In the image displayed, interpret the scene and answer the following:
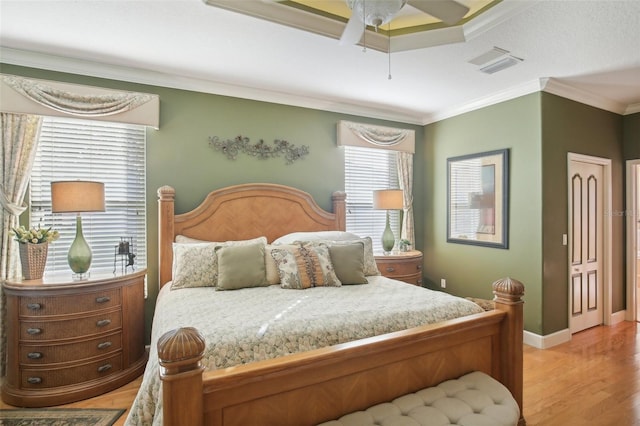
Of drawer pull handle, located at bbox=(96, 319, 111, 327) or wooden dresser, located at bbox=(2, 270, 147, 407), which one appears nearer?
wooden dresser, located at bbox=(2, 270, 147, 407)

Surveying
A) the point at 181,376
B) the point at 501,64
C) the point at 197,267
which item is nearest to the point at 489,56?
the point at 501,64

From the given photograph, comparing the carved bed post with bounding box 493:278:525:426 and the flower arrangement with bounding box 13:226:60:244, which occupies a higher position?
the flower arrangement with bounding box 13:226:60:244

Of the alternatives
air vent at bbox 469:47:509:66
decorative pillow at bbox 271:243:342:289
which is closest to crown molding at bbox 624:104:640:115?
air vent at bbox 469:47:509:66

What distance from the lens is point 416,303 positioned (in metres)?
2.20

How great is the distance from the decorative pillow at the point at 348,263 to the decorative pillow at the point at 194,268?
1007mm

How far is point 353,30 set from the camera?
1975mm

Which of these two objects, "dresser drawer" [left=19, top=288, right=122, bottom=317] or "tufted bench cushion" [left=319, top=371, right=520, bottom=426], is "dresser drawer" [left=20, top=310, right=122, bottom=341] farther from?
"tufted bench cushion" [left=319, top=371, right=520, bottom=426]

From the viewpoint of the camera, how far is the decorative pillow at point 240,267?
103 inches

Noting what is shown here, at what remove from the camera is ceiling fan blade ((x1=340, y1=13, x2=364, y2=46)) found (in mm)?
1882

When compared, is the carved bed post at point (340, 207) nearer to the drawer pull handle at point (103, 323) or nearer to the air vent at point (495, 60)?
the air vent at point (495, 60)

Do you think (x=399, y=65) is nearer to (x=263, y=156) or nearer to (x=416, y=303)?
(x=263, y=156)

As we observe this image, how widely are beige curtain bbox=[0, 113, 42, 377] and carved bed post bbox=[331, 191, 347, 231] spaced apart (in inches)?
114

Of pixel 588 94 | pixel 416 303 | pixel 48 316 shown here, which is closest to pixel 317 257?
pixel 416 303

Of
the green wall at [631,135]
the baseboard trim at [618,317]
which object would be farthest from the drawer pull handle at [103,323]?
the green wall at [631,135]
